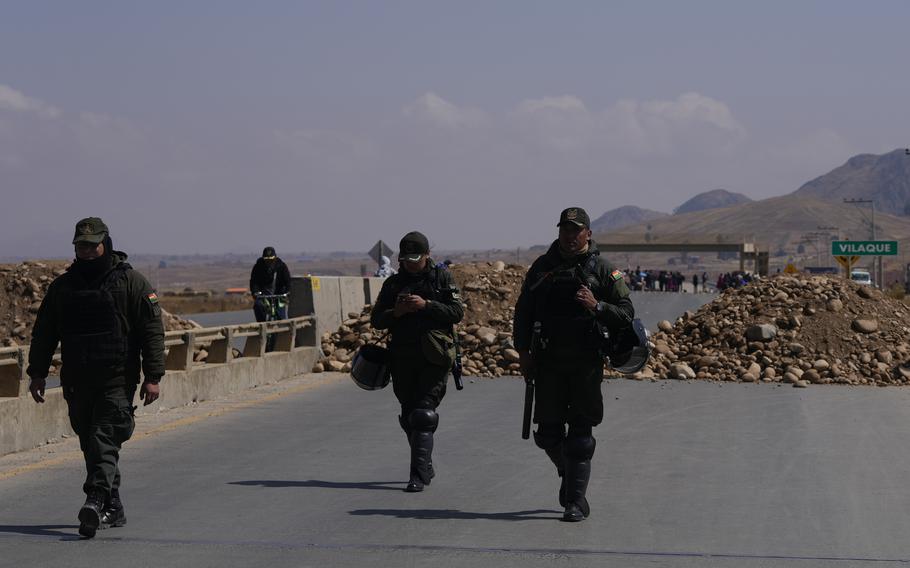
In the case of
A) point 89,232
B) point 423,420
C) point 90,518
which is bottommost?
point 90,518

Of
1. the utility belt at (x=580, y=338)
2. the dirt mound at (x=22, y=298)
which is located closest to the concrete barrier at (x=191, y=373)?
the utility belt at (x=580, y=338)

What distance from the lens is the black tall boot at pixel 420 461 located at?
10414 millimetres

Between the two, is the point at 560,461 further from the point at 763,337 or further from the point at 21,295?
the point at 21,295

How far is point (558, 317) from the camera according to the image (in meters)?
8.98

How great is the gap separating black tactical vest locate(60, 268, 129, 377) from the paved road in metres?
1.01

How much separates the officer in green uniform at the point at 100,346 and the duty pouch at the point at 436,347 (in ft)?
7.98

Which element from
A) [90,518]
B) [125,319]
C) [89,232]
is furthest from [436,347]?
[90,518]

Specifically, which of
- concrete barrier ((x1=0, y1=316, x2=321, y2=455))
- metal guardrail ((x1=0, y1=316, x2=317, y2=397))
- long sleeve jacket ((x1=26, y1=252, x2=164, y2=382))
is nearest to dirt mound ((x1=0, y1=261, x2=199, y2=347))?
metal guardrail ((x1=0, y1=316, x2=317, y2=397))

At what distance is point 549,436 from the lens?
909 centimetres

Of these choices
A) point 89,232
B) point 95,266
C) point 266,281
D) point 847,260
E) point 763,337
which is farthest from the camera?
point 847,260

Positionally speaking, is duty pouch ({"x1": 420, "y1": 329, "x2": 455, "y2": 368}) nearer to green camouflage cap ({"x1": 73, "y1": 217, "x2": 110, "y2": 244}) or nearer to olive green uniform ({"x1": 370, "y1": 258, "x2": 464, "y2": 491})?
olive green uniform ({"x1": 370, "y1": 258, "x2": 464, "y2": 491})

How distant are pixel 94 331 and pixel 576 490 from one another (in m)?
3.09

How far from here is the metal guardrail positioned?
13.2 m

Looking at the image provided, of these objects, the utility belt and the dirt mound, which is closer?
the utility belt
